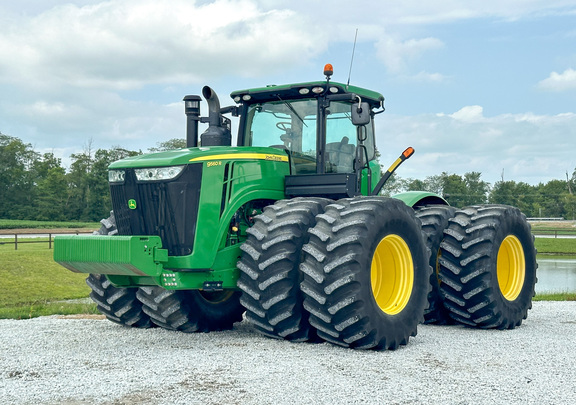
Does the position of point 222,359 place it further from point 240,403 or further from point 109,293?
point 109,293

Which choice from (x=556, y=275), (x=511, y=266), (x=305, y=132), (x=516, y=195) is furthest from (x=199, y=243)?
(x=516, y=195)

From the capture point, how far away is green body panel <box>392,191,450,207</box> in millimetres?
10078

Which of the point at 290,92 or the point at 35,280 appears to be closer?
the point at 290,92

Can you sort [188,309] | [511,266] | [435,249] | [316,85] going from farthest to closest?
1. [511,266]
2. [435,249]
3. [316,85]
4. [188,309]

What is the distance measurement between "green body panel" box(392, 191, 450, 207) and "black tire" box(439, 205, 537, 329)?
60cm

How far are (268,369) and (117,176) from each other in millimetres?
3262

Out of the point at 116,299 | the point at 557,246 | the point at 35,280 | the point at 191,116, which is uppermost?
the point at 191,116

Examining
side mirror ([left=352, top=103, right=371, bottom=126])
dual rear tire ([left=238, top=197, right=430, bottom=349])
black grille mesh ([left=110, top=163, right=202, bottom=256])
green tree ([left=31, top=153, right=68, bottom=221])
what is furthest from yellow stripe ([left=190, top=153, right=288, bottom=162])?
green tree ([left=31, top=153, right=68, bottom=221])

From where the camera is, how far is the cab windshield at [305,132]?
9.28 metres

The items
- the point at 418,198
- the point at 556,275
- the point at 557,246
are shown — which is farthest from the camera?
the point at 557,246

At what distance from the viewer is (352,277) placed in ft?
24.3

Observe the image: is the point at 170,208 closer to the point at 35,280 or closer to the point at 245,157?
the point at 245,157

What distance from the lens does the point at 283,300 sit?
7.66m

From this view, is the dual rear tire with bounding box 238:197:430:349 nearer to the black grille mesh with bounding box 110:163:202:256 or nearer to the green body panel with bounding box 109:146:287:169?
the black grille mesh with bounding box 110:163:202:256
